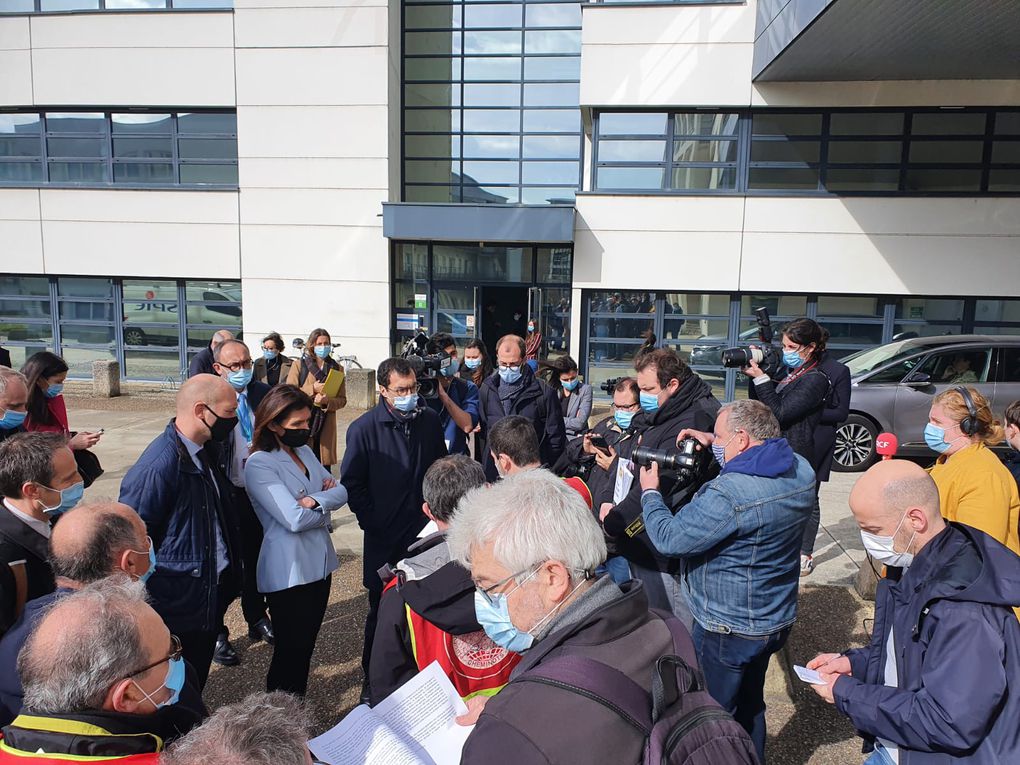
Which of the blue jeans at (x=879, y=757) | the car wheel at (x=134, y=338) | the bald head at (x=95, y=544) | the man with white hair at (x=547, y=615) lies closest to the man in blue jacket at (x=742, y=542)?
the blue jeans at (x=879, y=757)

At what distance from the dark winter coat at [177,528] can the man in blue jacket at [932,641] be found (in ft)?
8.77

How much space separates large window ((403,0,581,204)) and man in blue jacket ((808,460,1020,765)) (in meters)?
13.9

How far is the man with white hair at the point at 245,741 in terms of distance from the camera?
4.18ft

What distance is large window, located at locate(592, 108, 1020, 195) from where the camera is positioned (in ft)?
39.2

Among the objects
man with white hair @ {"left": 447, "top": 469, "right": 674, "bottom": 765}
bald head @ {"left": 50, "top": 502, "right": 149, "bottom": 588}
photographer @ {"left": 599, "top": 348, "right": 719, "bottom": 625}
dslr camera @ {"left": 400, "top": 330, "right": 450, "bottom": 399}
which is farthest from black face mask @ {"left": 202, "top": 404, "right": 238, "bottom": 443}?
photographer @ {"left": 599, "top": 348, "right": 719, "bottom": 625}

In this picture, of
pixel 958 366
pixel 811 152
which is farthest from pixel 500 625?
pixel 811 152

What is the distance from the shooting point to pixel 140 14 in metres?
13.7

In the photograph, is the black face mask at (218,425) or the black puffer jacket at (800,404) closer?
the black face mask at (218,425)

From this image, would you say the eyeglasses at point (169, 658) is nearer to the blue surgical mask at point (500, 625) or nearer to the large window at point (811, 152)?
the blue surgical mask at point (500, 625)

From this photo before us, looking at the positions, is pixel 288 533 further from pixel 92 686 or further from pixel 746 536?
pixel 746 536

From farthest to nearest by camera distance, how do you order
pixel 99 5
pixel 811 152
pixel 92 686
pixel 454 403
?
pixel 99 5, pixel 811 152, pixel 454 403, pixel 92 686

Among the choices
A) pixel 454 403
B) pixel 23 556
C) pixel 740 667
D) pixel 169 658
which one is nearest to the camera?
pixel 169 658

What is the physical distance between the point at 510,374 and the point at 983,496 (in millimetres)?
3341

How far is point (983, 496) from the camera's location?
324cm
